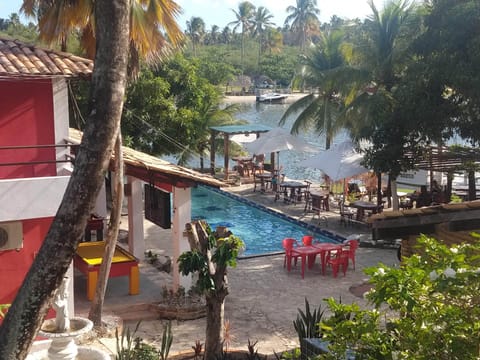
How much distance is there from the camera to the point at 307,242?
1759 cm

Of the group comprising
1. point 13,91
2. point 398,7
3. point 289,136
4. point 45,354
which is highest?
point 398,7

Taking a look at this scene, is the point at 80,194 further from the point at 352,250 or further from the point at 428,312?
the point at 352,250

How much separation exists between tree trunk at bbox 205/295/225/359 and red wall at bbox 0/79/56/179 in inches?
183

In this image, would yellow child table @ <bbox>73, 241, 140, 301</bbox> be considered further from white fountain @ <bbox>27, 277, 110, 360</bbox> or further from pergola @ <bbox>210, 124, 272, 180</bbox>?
pergola @ <bbox>210, 124, 272, 180</bbox>

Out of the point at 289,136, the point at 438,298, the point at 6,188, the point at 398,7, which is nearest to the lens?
the point at 438,298

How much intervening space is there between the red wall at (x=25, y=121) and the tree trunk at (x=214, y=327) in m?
4.64

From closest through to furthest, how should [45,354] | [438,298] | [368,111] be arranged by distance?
[438,298] → [45,354] → [368,111]

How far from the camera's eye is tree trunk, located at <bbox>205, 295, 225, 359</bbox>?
9.73 metres

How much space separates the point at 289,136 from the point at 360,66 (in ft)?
18.1

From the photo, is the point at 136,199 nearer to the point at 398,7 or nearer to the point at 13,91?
the point at 13,91

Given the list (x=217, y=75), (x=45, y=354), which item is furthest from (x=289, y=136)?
(x=45, y=354)

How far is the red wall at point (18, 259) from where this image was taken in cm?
1131

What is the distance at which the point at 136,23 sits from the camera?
12.0 meters

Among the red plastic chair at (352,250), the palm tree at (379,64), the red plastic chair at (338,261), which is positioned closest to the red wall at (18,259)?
the red plastic chair at (338,261)
